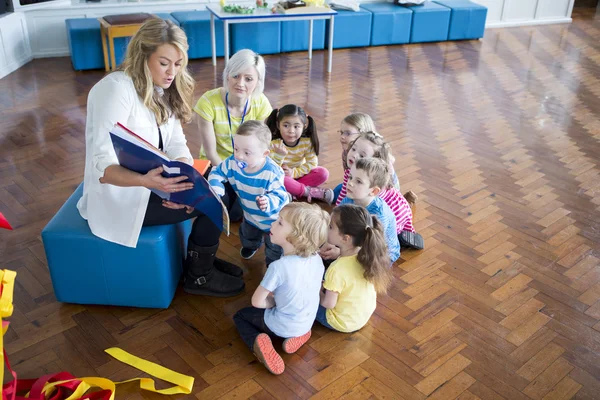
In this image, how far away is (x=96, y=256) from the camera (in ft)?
8.63

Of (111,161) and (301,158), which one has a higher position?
(111,161)

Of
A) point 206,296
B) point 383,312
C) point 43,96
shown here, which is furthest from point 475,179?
point 43,96

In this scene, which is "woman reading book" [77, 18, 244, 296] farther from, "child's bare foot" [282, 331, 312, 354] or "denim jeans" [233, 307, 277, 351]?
"child's bare foot" [282, 331, 312, 354]

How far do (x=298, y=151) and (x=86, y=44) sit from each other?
3337 millimetres

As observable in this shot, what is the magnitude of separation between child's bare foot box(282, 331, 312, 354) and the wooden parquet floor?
0.13 feet

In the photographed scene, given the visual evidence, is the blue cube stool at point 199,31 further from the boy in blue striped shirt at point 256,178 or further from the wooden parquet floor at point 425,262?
the boy in blue striped shirt at point 256,178

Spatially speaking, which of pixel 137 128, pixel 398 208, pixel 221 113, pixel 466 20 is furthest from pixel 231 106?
pixel 466 20

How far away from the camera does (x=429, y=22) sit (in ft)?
24.9

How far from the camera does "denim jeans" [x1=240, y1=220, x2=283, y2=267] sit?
2.95 m

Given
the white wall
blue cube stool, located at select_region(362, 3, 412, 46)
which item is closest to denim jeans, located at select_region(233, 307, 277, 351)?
the white wall

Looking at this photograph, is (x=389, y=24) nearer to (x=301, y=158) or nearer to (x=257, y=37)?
(x=257, y=37)

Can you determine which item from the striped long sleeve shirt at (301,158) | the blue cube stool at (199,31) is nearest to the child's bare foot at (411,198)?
the striped long sleeve shirt at (301,158)

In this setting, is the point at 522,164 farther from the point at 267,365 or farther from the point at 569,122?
the point at 267,365

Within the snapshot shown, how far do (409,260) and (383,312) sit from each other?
19.4 inches
